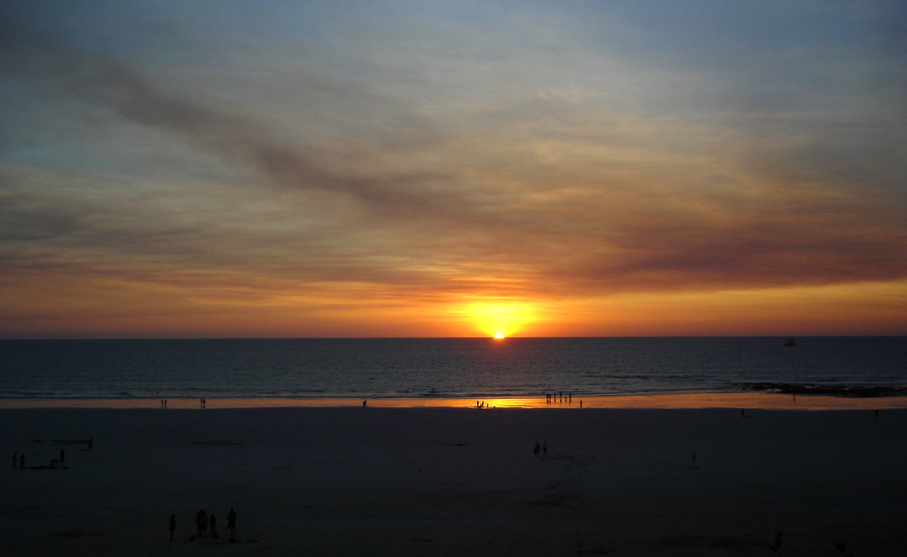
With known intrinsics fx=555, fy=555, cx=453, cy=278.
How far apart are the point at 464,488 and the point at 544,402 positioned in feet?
117

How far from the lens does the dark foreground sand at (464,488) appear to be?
18.0 metres

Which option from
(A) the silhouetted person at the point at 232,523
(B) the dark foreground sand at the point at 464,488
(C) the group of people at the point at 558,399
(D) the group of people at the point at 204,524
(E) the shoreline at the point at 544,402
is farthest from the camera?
(C) the group of people at the point at 558,399

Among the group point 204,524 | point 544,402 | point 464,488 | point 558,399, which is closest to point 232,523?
point 204,524

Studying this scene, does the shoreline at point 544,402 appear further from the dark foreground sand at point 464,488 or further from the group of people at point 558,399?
the dark foreground sand at point 464,488

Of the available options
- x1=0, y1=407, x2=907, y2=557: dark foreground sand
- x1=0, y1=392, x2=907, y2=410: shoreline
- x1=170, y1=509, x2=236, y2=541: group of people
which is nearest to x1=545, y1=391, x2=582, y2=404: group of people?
x1=0, y1=392, x2=907, y2=410: shoreline

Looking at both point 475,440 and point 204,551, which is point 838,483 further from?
point 204,551

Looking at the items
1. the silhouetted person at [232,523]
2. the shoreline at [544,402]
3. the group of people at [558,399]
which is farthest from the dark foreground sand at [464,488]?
the group of people at [558,399]

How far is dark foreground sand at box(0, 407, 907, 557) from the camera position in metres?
18.0

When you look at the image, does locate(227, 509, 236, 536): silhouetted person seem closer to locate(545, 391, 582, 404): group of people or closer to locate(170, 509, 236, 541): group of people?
locate(170, 509, 236, 541): group of people

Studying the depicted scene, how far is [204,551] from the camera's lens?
56.4ft

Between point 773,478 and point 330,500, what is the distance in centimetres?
1978

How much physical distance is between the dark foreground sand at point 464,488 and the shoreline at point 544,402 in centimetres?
1320

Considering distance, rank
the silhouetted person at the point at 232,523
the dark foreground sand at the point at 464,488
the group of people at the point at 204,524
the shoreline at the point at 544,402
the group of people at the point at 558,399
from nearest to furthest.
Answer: the dark foreground sand at the point at 464,488 → the group of people at the point at 204,524 → the silhouetted person at the point at 232,523 → the shoreline at the point at 544,402 → the group of people at the point at 558,399

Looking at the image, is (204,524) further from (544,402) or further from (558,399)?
(558,399)
